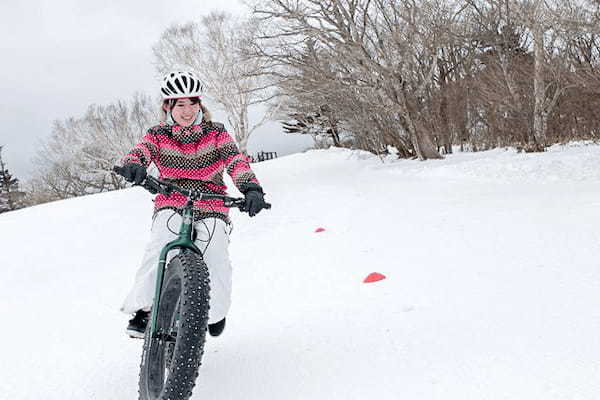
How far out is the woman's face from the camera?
2936mm

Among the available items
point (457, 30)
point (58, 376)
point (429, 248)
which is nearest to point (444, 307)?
point (429, 248)

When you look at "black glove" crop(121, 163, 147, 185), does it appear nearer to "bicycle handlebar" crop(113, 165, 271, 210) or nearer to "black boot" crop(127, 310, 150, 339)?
"bicycle handlebar" crop(113, 165, 271, 210)

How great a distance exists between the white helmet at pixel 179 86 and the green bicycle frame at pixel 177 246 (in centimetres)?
82

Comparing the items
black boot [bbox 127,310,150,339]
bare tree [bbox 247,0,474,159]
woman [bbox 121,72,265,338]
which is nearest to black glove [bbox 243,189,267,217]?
woman [bbox 121,72,265,338]

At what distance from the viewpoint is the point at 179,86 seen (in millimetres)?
2863

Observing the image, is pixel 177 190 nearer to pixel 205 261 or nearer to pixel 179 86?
pixel 205 261

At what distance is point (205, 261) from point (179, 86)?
115 cm

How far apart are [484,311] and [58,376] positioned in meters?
2.95

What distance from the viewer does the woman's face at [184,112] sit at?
9.63 ft

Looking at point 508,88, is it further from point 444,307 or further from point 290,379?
point 290,379

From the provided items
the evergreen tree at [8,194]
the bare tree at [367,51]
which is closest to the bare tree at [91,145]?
the evergreen tree at [8,194]

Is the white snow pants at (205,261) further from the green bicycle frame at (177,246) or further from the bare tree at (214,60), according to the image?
the bare tree at (214,60)

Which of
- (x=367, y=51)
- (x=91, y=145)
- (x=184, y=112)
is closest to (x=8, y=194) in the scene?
(x=91, y=145)

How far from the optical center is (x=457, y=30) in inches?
627
